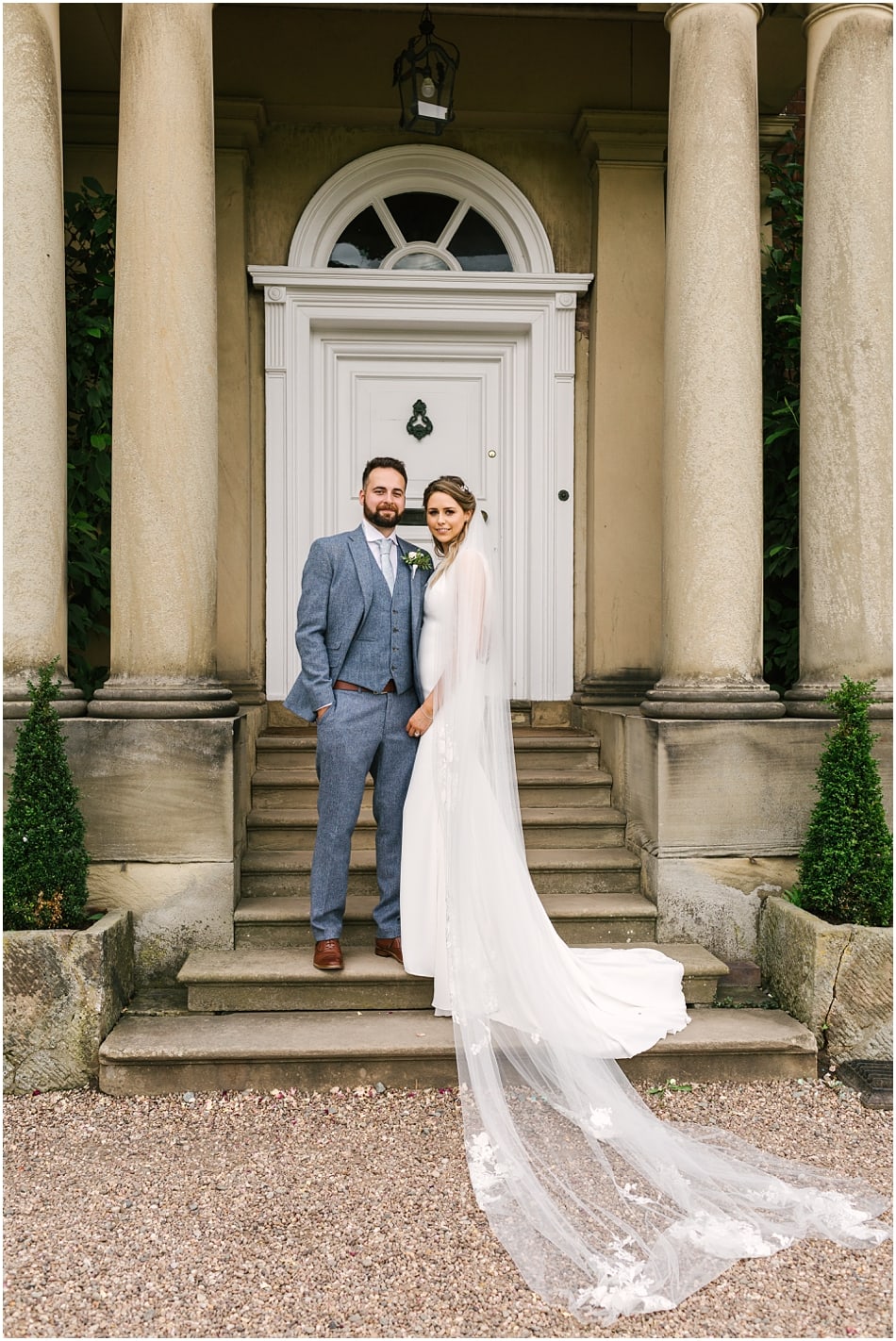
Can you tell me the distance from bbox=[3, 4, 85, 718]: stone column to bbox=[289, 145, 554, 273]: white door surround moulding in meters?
1.89

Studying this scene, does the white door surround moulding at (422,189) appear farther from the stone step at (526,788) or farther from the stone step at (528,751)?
the stone step at (526,788)

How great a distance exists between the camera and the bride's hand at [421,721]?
4.25 m

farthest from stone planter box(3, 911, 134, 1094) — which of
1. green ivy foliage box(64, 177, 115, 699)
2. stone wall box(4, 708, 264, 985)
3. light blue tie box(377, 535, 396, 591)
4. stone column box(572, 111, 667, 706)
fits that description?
stone column box(572, 111, 667, 706)

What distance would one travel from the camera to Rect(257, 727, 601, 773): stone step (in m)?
5.77

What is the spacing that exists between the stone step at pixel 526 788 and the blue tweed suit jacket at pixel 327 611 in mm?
1213

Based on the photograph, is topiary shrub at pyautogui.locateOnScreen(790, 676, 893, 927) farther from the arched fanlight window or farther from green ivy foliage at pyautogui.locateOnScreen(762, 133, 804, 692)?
the arched fanlight window

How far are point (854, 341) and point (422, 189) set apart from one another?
2.94 meters

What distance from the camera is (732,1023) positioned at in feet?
13.5

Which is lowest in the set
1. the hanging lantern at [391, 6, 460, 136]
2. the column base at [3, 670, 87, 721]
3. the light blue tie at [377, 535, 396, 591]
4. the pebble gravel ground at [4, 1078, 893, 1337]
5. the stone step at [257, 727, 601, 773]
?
the pebble gravel ground at [4, 1078, 893, 1337]

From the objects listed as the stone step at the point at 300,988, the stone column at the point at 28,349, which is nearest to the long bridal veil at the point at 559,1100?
A: the stone step at the point at 300,988

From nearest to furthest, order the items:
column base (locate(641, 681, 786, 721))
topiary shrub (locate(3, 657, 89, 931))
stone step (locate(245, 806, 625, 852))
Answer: topiary shrub (locate(3, 657, 89, 931)) < column base (locate(641, 681, 786, 721)) < stone step (locate(245, 806, 625, 852))

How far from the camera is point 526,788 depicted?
18.2 ft

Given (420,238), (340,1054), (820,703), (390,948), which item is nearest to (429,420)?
(420,238)

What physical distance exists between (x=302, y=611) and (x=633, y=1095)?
7.19 ft
